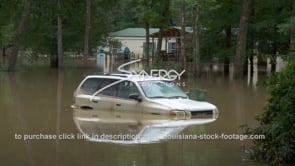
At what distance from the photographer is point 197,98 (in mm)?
21719

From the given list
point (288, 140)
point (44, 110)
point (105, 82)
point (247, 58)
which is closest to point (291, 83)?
point (288, 140)

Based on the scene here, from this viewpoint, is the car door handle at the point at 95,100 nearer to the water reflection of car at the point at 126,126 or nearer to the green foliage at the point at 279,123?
the water reflection of car at the point at 126,126

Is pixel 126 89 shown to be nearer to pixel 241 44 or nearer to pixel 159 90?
pixel 159 90

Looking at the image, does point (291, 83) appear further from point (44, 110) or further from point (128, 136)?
point (44, 110)

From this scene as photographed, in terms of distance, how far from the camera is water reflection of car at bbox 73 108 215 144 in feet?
47.4

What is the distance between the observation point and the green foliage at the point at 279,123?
1092cm

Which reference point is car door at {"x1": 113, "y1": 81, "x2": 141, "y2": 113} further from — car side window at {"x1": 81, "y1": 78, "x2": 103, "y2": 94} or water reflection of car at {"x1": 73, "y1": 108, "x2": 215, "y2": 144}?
car side window at {"x1": 81, "y1": 78, "x2": 103, "y2": 94}

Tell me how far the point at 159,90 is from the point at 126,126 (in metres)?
3.48

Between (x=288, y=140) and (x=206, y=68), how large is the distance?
43831 millimetres

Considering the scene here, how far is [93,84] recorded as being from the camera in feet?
69.6

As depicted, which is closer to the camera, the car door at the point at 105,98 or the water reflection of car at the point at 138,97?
the water reflection of car at the point at 138,97

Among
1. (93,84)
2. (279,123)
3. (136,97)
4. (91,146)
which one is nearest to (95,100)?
(93,84)

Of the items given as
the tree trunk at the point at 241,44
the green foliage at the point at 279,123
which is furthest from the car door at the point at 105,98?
the tree trunk at the point at 241,44

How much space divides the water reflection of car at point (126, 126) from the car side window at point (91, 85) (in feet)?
2.86
